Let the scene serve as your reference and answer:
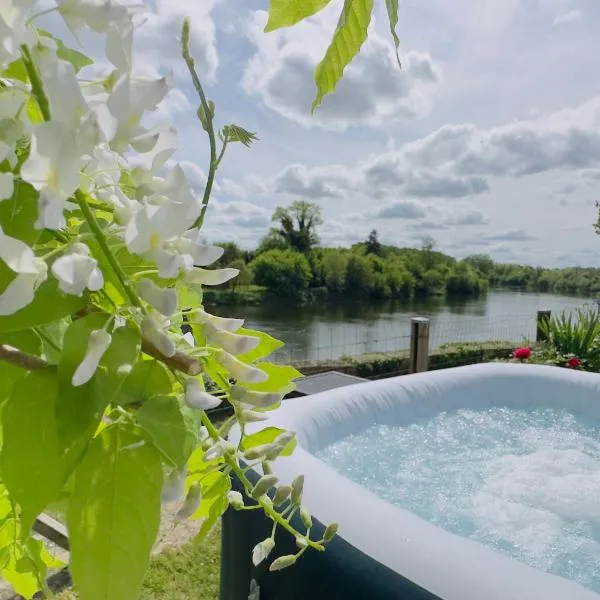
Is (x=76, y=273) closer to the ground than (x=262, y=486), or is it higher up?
higher up

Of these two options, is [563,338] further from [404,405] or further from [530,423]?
[404,405]

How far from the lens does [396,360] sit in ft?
28.5

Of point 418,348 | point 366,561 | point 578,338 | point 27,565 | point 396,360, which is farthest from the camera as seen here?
point 396,360

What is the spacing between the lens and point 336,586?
2061 mm

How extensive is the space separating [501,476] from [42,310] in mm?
4460

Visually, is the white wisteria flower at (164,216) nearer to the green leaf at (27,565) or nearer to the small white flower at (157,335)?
the small white flower at (157,335)

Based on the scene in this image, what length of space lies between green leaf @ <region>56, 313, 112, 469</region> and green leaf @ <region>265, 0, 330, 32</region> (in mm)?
301

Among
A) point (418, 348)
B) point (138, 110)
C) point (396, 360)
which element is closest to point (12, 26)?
point (138, 110)

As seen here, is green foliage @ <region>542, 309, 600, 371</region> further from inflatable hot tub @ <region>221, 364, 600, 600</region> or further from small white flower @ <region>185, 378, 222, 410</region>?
small white flower @ <region>185, 378, 222, 410</region>

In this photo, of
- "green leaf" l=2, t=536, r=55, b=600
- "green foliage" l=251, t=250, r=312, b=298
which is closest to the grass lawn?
"green leaf" l=2, t=536, r=55, b=600

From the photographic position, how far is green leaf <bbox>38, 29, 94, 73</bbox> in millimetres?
368

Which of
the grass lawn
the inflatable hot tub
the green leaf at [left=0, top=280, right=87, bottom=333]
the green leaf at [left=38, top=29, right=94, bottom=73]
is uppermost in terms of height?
the green leaf at [left=38, top=29, right=94, bottom=73]

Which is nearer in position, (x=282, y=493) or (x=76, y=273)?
(x=76, y=273)

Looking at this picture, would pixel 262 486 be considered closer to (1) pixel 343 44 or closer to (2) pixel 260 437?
(2) pixel 260 437
